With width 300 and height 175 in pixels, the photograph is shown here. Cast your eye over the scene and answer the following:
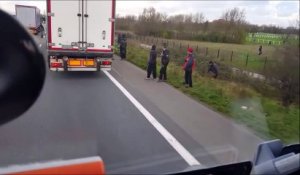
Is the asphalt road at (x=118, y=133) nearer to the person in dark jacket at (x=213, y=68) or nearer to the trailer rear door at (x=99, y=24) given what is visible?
the person in dark jacket at (x=213, y=68)

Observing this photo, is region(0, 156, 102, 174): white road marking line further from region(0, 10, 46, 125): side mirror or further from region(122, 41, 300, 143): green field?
region(122, 41, 300, 143): green field

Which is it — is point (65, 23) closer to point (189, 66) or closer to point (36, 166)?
point (189, 66)

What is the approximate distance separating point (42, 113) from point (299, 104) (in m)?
4.48

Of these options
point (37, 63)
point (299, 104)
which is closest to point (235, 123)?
point (299, 104)

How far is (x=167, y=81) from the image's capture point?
11398 mm

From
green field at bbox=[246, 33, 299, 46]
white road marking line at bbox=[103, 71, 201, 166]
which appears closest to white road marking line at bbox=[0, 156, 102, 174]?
green field at bbox=[246, 33, 299, 46]

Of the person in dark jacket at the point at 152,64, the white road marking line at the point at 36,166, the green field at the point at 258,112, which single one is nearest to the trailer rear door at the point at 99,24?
the person in dark jacket at the point at 152,64

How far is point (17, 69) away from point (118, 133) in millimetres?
4731

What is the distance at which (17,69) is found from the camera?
71 cm

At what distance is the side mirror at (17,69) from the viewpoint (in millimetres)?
645

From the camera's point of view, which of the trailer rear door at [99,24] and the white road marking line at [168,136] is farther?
the trailer rear door at [99,24]

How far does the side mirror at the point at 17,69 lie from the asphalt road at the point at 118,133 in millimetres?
1855

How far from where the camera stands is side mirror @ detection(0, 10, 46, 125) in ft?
2.11

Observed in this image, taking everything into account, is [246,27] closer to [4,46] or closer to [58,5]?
[4,46]
